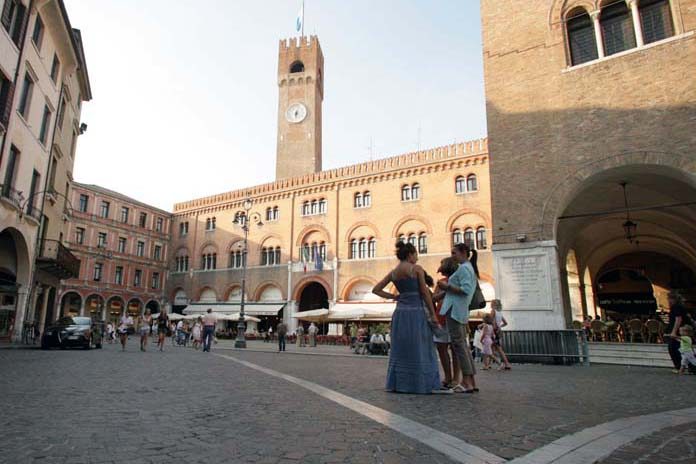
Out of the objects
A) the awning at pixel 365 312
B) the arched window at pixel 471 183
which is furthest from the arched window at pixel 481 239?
the awning at pixel 365 312

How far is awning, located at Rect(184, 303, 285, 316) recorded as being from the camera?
33.9 metres

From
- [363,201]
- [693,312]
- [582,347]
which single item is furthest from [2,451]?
[363,201]

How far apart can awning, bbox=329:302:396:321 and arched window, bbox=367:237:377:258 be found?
11.9 feet

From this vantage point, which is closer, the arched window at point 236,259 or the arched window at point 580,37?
the arched window at point 580,37

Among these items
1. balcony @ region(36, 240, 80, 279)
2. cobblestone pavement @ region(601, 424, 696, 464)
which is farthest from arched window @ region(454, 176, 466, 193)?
cobblestone pavement @ region(601, 424, 696, 464)

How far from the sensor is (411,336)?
530 cm

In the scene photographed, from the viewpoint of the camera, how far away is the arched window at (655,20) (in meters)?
12.7

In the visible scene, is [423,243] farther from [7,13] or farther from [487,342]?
[7,13]

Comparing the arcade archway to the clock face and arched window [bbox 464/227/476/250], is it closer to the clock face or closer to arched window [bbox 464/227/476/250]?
arched window [bbox 464/227/476/250]

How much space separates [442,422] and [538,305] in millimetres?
10090

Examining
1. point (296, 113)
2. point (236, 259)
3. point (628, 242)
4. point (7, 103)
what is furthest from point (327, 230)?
point (7, 103)

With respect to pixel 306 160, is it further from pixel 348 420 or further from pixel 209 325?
pixel 348 420

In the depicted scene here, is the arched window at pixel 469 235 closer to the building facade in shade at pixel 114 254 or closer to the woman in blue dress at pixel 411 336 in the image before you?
the woman in blue dress at pixel 411 336

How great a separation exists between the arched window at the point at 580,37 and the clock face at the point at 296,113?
114ft
